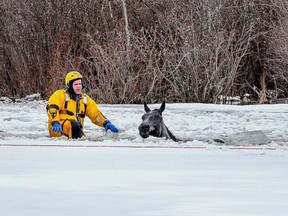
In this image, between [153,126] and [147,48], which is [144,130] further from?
[147,48]

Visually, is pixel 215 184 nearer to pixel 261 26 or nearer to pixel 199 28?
pixel 199 28

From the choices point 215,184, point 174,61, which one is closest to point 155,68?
point 174,61

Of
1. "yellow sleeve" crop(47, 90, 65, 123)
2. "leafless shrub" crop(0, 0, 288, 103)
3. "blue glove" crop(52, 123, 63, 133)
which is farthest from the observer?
"leafless shrub" crop(0, 0, 288, 103)

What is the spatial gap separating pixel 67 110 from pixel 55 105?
0.91ft

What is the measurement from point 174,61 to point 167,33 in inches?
38.4

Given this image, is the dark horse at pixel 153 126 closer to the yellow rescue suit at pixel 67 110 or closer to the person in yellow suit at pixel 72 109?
the person in yellow suit at pixel 72 109

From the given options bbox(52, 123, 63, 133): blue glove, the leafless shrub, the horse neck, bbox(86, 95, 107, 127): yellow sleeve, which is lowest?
the horse neck

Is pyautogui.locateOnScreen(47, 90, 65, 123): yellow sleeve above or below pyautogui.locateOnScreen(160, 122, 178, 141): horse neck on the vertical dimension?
above

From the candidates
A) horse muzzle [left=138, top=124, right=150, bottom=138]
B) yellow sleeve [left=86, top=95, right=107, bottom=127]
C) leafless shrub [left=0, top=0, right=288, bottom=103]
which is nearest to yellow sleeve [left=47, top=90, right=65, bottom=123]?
yellow sleeve [left=86, top=95, right=107, bottom=127]

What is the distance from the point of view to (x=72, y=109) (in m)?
11.2

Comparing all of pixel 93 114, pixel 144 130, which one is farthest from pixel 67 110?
pixel 144 130

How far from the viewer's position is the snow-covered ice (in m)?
5.16

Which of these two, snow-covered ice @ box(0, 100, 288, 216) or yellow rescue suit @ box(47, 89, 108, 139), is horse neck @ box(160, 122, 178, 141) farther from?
A: yellow rescue suit @ box(47, 89, 108, 139)

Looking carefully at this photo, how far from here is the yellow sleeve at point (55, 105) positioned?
10762 mm
